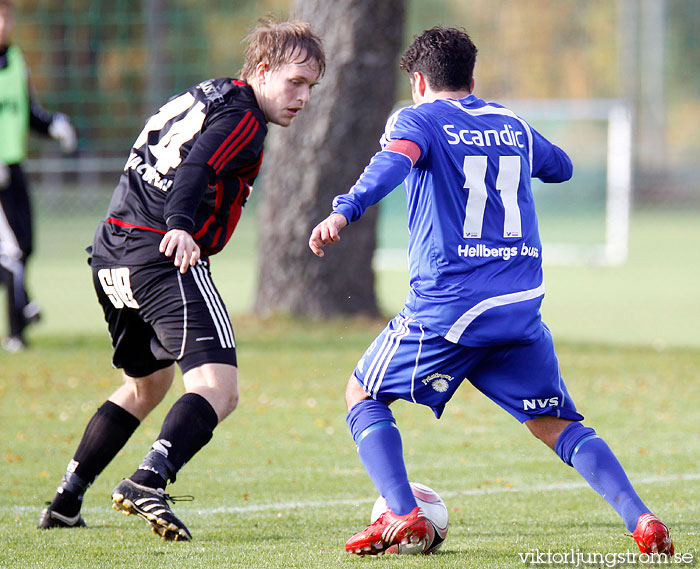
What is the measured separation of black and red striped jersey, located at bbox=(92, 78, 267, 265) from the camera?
4.36 m

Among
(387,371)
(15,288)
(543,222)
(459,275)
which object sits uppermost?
(459,275)

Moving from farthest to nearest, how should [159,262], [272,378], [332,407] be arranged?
[272,378], [332,407], [159,262]

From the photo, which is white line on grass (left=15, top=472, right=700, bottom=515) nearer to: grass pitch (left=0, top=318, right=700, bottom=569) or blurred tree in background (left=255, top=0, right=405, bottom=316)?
grass pitch (left=0, top=318, right=700, bottom=569)

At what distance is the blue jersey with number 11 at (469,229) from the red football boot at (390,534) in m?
0.65

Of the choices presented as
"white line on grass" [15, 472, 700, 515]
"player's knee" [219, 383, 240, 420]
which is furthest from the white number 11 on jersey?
"white line on grass" [15, 472, 700, 515]

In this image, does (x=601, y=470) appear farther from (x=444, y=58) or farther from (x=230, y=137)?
(x=230, y=137)

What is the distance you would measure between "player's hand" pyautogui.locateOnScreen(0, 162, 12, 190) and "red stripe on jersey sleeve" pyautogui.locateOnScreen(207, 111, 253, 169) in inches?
251

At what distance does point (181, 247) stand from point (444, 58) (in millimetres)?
1189

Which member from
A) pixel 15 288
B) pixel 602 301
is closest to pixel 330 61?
pixel 15 288

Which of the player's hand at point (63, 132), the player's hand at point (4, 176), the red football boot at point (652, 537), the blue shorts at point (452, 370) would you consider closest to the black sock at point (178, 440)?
the blue shorts at point (452, 370)

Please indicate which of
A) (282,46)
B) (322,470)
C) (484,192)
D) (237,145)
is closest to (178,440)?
(237,145)

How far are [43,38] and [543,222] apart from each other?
1244cm

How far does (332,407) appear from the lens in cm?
794

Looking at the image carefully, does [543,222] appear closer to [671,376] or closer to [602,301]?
[602,301]
